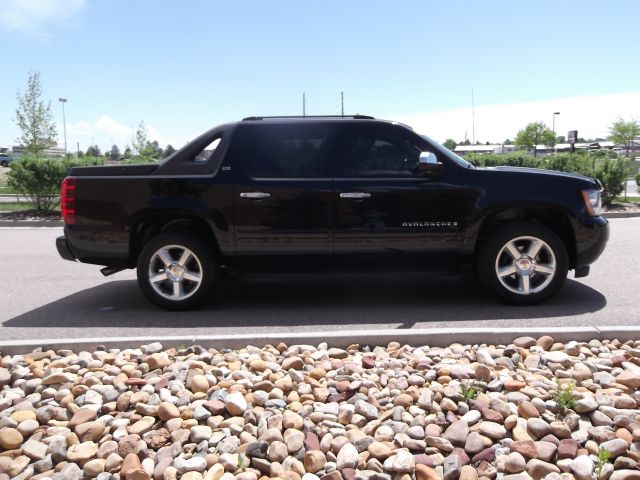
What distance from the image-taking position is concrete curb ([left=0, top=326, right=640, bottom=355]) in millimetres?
4422

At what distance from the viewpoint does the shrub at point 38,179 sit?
16469 millimetres

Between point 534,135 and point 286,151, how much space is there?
279ft

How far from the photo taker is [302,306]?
6.06 meters

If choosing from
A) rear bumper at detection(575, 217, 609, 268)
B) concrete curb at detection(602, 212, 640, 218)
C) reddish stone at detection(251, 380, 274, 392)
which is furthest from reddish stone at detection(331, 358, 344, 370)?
concrete curb at detection(602, 212, 640, 218)

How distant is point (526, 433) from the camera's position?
3.02m

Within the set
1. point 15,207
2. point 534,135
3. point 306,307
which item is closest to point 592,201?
point 306,307

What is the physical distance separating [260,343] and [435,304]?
7.32 feet

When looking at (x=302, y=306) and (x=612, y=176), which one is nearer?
(x=302, y=306)

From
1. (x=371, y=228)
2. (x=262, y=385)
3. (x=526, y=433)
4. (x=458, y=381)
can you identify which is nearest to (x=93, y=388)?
(x=262, y=385)

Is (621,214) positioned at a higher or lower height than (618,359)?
higher

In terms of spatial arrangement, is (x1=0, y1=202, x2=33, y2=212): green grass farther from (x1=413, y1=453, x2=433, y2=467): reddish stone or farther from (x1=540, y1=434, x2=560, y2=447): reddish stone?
(x1=540, y1=434, x2=560, y2=447): reddish stone

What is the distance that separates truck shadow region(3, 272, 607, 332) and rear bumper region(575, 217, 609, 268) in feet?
1.61

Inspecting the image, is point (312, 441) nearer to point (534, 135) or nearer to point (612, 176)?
point (612, 176)

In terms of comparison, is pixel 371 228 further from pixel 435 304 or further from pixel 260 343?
pixel 260 343
